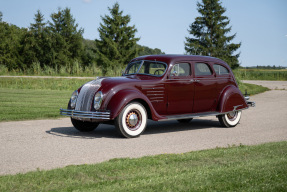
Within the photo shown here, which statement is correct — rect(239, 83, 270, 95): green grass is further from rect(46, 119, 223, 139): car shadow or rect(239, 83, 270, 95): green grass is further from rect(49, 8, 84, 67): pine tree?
rect(49, 8, 84, 67): pine tree

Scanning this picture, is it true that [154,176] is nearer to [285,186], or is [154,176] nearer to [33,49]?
[285,186]

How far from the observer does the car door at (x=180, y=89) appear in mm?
8836

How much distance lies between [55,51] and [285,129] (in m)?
43.4

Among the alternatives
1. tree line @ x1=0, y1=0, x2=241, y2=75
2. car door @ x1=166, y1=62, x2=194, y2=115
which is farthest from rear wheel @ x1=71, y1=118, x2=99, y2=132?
tree line @ x1=0, y1=0, x2=241, y2=75

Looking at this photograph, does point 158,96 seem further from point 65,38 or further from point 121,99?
point 65,38

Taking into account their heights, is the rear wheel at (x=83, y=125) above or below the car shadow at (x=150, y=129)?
above

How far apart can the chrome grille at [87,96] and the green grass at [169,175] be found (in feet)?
8.61

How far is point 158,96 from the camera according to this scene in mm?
8602

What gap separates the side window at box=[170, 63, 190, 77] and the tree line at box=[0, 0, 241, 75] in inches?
1496

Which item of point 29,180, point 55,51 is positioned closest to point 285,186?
point 29,180

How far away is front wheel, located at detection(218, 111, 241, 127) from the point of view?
9.93m

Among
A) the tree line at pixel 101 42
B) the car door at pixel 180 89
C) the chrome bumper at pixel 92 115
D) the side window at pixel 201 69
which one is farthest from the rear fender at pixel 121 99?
the tree line at pixel 101 42

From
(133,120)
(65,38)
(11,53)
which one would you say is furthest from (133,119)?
(11,53)

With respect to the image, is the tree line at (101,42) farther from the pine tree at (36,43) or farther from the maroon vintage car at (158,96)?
the maroon vintage car at (158,96)
